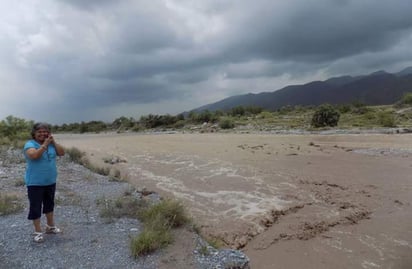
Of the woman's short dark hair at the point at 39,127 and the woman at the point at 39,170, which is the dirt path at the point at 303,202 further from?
the woman's short dark hair at the point at 39,127

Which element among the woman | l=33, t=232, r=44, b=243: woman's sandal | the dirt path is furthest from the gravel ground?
the dirt path

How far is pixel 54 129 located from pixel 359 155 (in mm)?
100838

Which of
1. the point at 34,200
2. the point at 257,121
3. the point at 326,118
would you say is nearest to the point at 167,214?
the point at 34,200

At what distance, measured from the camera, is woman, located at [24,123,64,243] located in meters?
5.35

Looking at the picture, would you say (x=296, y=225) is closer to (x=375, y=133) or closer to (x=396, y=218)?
(x=396, y=218)

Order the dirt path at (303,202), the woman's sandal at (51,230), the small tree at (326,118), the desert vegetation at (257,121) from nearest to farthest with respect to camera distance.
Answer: the woman's sandal at (51,230) < the dirt path at (303,202) < the desert vegetation at (257,121) < the small tree at (326,118)

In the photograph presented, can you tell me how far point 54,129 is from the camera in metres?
103

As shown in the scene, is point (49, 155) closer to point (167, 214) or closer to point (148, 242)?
point (148, 242)

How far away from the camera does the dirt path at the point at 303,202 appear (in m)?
6.69

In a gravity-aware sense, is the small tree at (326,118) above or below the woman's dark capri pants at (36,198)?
above

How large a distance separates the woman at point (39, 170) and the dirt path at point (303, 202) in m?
3.86

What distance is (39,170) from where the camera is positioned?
17.8ft

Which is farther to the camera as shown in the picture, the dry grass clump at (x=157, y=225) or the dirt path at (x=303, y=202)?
the dirt path at (x=303, y=202)

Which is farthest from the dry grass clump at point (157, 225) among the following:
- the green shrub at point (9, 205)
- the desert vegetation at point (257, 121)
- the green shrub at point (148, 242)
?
the desert vegetation at point (257, 121)
